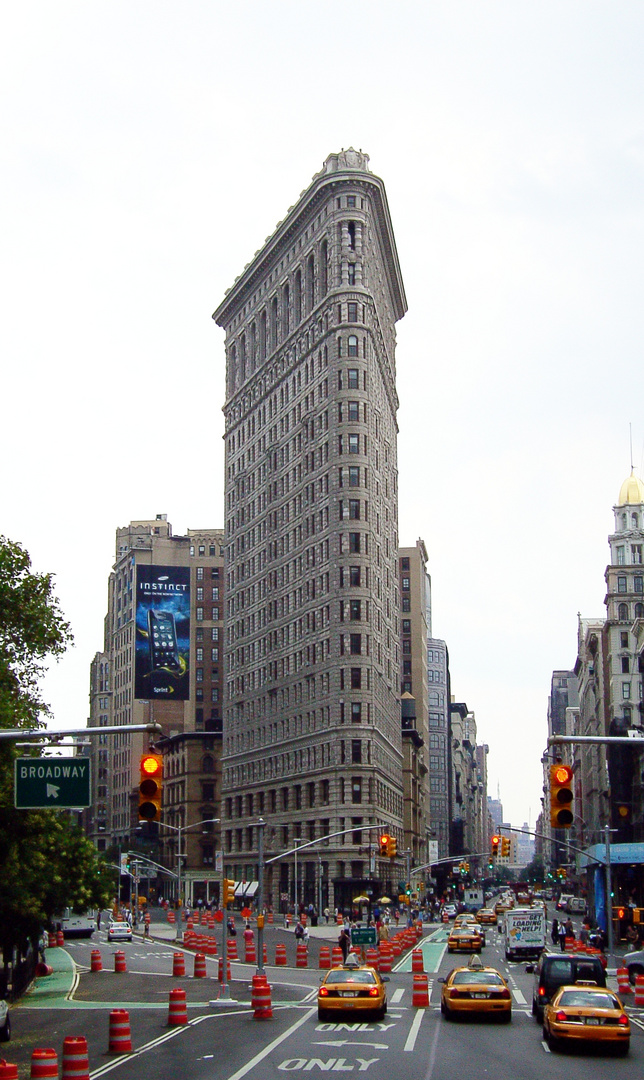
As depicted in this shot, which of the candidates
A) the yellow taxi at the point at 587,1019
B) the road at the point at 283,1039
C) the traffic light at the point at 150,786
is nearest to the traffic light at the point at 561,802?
the road at the point at 283,1039

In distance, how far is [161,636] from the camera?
88062 mm

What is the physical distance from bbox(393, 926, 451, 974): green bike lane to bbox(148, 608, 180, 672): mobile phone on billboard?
2509 cm

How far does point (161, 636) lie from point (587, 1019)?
6213 cm

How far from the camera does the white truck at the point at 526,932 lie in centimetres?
6688

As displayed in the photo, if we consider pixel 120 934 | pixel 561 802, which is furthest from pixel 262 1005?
pixel 120 934

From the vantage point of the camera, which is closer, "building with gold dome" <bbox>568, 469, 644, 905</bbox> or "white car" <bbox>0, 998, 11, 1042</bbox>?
"white car" <bbox>0, 998, 11, 1042</bbox>

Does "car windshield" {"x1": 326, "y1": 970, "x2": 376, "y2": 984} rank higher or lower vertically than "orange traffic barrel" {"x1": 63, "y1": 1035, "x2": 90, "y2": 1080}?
lower

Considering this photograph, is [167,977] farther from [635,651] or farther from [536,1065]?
[635,651]

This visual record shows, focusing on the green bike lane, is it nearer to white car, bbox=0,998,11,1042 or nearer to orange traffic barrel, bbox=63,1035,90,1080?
white car, bbox=0,998,11,1042

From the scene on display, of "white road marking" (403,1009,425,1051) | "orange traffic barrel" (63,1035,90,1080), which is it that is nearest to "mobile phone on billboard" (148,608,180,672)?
"white road marking" (403,1009,425,1051)

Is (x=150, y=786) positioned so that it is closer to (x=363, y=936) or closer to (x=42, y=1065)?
(x=42, y=1065)

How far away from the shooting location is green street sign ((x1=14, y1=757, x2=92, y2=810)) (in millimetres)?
23344

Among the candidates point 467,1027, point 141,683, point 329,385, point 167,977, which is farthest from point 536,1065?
point 329,385

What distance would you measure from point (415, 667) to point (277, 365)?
65.1m
